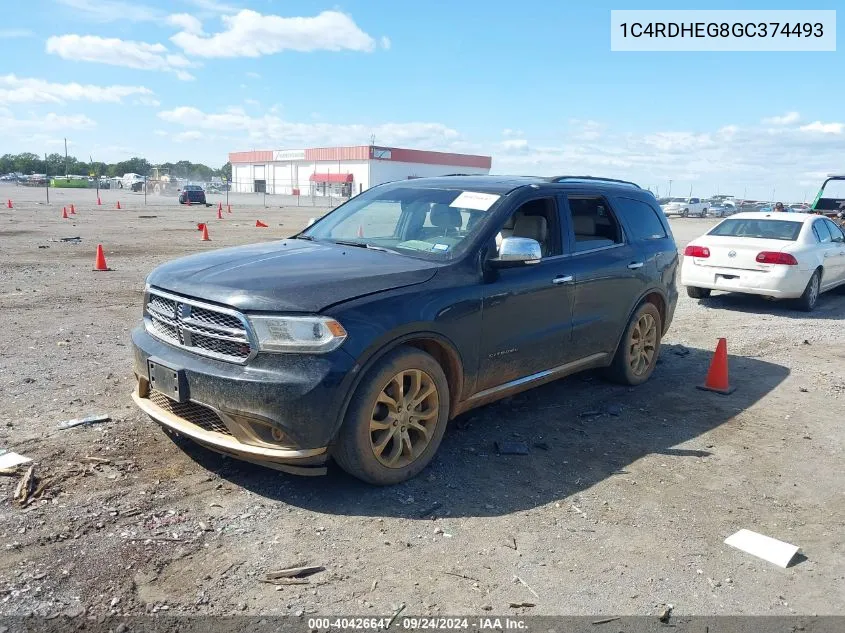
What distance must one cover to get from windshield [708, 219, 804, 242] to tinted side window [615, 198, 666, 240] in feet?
17.9

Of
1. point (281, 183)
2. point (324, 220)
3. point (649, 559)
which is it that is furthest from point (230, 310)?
point (281, 183)

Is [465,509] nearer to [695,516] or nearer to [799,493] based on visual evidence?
[695,516]

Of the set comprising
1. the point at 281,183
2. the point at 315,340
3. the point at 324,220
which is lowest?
the point at 315,340

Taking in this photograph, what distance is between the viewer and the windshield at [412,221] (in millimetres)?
4914

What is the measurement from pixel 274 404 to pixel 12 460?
195 centimetres

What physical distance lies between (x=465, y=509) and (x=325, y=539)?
87 cm

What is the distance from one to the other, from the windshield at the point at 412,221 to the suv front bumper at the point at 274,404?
1307 mm

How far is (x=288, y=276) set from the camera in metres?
4.13

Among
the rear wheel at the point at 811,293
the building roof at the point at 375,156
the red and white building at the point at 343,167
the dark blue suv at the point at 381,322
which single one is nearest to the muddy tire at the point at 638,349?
the dark blue suv at the point at 381,322

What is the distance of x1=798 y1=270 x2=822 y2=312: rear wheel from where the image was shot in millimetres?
11329

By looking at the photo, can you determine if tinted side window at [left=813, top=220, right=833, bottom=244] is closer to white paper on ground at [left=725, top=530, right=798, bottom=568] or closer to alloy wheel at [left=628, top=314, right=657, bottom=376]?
alloy wheel at [left=628, top=314, right=657, bottom=376]

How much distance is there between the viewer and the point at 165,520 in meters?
3.79

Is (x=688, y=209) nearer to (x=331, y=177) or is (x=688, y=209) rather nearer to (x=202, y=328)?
(x=331, y=177)

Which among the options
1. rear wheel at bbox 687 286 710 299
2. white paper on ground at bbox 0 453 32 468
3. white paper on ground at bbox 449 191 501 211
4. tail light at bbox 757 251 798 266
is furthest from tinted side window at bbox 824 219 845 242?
white paper on ground at bbox 0 453 32 468
